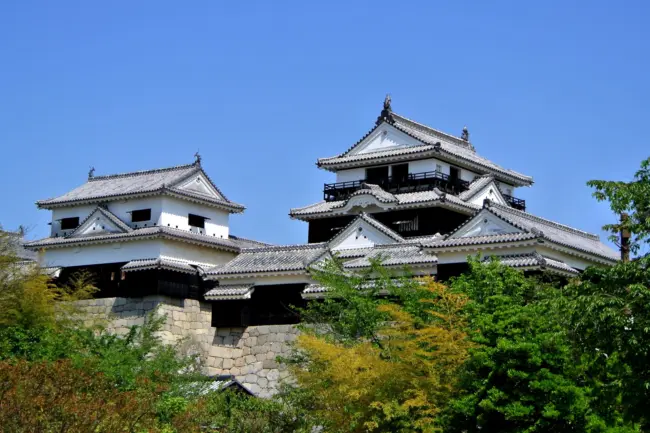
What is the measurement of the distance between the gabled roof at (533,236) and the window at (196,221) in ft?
39.7

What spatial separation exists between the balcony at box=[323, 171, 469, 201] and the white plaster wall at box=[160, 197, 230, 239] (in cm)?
448


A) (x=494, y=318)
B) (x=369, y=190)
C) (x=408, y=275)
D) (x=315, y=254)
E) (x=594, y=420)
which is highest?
(x=369, y=190)

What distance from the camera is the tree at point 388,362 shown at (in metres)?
21.5

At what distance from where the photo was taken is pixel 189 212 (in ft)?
135

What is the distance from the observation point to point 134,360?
27.4 meters

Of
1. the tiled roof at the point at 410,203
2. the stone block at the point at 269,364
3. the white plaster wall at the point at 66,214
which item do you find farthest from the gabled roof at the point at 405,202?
the white plaster wall at the point at 66,214

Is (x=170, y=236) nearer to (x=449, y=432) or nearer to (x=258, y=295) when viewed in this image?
(x=258, y=295)

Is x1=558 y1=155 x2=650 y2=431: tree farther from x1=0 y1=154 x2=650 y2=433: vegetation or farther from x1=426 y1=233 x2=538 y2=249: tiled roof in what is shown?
x1=426 y1=233 x2=538 y2=249: tiled roof

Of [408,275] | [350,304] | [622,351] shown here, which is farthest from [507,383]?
[408,275]

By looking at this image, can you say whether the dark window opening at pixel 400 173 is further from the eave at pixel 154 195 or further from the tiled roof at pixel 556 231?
the eave at pixel 154 195

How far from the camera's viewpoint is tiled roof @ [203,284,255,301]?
35812 mm

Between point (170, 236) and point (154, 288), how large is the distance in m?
1.95

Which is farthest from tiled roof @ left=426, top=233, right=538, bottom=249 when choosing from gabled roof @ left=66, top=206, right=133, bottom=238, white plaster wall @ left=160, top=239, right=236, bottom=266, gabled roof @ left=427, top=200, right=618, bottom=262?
gabled roof @ left=66, top=206, right=133, bottom=238

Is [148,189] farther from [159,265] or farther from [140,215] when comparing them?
[159,265]
